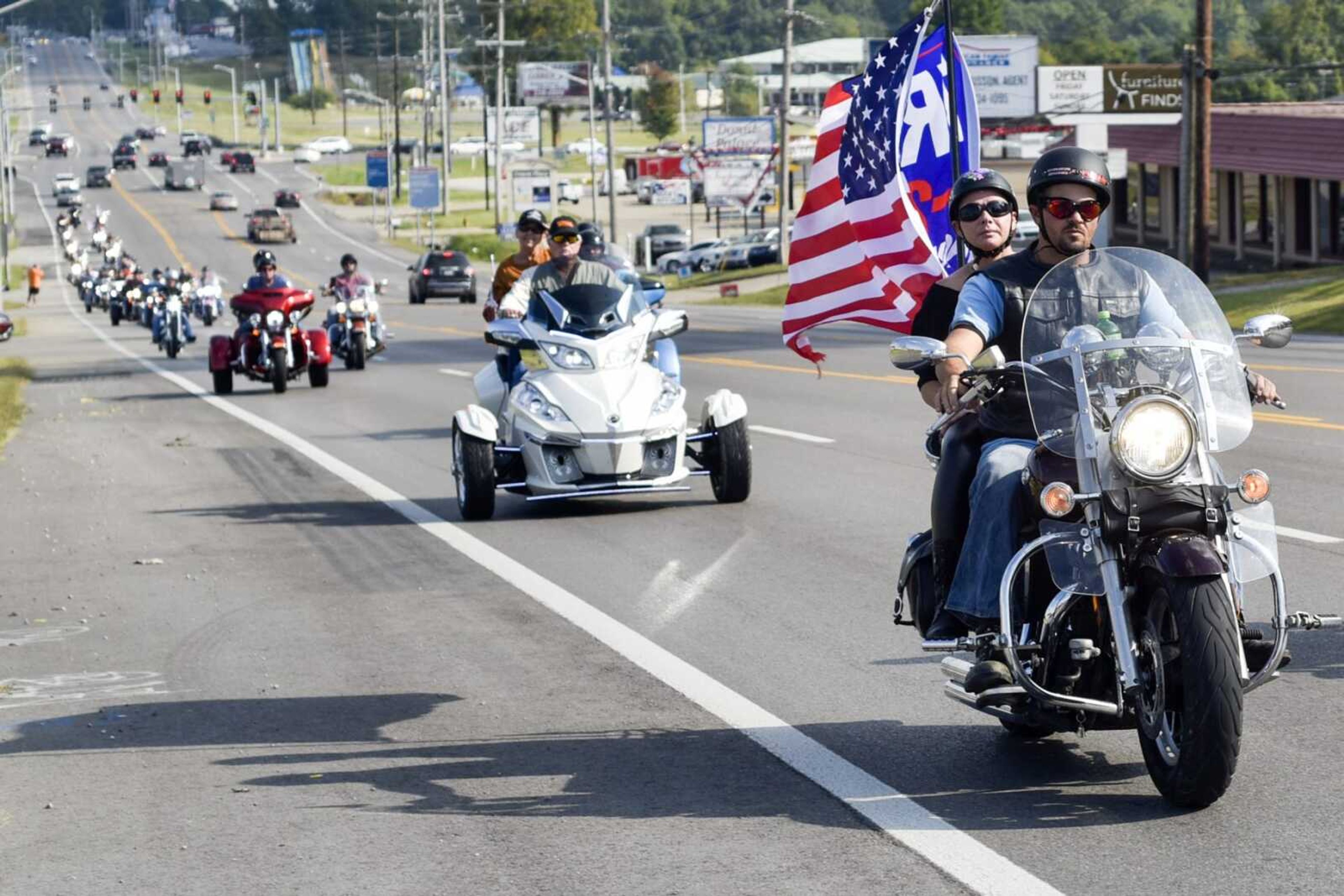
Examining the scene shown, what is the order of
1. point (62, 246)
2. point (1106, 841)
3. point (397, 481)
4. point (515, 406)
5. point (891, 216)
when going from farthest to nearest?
point (62, 246) → point (397, 481) → point (515, 406) → point (891, 216) → point (1106, 841)

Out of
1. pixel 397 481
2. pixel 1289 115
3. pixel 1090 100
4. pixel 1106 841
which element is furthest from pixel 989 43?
pixel 1106 841

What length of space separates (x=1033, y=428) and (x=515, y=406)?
25.1 ft

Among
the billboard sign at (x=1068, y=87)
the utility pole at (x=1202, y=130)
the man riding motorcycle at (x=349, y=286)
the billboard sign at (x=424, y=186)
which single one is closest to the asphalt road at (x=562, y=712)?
the man riding motorcycle at (x=349, y=286)

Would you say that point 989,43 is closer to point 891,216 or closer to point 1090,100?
point 1090,100

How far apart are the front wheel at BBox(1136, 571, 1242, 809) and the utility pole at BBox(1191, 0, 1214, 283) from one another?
3327 centimetres

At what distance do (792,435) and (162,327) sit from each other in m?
24.3

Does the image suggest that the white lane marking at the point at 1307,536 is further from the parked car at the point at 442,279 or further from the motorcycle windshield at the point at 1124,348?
the parked car at the point at 442,279

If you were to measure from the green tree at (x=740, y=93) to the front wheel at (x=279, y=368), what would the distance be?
156931mm

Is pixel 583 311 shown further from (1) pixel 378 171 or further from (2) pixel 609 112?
(1) pixel 378 171

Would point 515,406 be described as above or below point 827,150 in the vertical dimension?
below

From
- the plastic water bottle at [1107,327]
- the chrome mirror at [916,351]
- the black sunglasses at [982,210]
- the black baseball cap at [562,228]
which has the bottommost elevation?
the chrome mirror at [916,351]

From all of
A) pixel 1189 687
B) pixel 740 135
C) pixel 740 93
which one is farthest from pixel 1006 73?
pixel 740 93

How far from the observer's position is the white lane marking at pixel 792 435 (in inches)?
730

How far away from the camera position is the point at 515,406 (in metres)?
14.1
